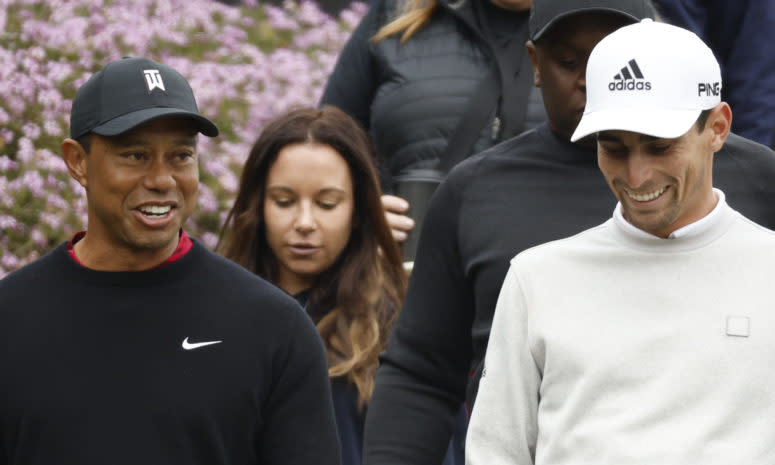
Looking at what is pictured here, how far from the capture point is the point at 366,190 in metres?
5.92

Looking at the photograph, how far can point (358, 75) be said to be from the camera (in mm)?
5594

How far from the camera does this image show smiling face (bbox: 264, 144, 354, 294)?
572cm

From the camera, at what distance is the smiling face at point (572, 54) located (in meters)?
3.87

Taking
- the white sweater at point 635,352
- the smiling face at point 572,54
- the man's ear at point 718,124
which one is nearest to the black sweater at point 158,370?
the white sweater at point 635,352

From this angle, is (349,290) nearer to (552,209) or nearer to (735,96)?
(735,96)

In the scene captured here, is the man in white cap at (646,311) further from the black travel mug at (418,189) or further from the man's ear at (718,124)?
the black travel mug at (418,189)

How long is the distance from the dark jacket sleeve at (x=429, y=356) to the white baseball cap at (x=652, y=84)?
2.13 ft

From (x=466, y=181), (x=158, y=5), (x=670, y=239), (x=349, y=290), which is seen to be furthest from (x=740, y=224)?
(x=158, y=5)

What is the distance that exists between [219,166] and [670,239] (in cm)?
451

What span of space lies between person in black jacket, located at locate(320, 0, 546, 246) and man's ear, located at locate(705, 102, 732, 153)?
1477 mm

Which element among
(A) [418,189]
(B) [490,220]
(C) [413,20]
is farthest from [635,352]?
(C) [413,20]

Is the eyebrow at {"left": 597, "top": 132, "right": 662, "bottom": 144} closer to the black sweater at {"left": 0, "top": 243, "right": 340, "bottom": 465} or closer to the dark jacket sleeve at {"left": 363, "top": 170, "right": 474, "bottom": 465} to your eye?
the dark jacket sleeve at {"left": 363, "top": 170, "right": 474, "bottom": 465}

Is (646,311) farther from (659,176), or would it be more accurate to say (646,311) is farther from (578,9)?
(578,9)

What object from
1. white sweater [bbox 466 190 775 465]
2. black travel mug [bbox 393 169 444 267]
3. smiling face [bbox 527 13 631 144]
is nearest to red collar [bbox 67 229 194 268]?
white sweater [bbox 466 190 775 465]
